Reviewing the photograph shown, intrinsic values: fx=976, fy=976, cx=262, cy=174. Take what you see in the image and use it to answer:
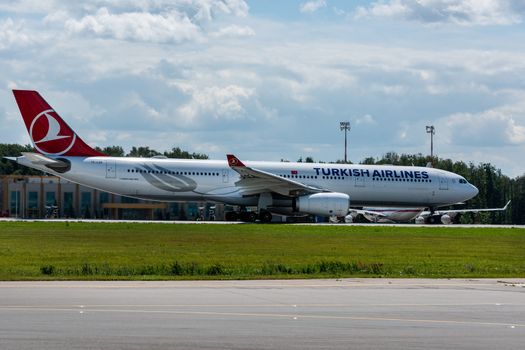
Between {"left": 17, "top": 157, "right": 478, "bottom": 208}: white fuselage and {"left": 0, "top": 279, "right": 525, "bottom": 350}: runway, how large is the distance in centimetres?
3187

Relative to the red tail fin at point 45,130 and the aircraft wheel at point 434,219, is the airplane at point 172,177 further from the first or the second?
the aircraft wheel at point 434,219

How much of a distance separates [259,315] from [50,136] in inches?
1557

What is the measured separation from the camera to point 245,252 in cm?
3017

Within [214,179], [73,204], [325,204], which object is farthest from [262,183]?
[73,204]

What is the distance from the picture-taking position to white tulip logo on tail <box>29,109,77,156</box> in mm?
52531

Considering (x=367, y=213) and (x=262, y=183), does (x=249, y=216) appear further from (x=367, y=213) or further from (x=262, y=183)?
(x=367, y=213)

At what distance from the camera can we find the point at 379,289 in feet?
64.4

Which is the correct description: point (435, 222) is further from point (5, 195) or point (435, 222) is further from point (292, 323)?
point (292, 323)

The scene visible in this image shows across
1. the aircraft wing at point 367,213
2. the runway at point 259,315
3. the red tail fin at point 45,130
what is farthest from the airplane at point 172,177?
the runway at point 259,315

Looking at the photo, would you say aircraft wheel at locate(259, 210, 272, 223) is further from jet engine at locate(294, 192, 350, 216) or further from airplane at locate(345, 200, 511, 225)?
airplane at locate(345, 200, 511, 225)

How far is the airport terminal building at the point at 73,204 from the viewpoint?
78.6 metres

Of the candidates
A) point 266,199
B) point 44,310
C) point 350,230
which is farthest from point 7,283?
point 266,199

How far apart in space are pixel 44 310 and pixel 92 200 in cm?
6603

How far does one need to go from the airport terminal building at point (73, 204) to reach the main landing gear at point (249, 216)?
22091mm
